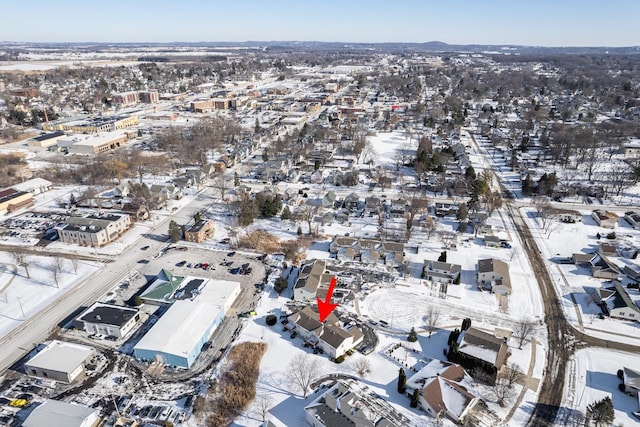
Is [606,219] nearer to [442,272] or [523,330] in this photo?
[442,272]

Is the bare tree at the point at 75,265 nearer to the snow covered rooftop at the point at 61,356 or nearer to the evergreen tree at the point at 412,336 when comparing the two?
the snow covered rooftop at the point at 61,356

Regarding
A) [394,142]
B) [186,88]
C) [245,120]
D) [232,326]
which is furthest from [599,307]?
[186,88]

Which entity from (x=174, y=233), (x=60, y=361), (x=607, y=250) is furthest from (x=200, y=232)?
(x=607, y=250)

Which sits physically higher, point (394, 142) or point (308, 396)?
point (394, 142)

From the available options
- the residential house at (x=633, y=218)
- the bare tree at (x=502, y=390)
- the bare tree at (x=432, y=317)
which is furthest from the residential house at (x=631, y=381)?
the residential house at (x=633, y=218)

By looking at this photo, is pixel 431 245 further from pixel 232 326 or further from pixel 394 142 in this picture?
pixel 394 142
